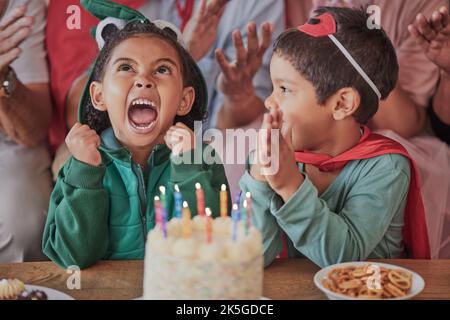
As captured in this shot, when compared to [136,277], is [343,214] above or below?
above

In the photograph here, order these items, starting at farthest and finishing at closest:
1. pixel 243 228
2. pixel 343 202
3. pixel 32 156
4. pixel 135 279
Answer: pixel 32 156 < pixel 343 202 < pixel 135 279 < pixel 243 228

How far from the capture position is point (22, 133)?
2.12 m

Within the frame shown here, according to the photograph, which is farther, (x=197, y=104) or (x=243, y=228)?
(x=197, y=104)

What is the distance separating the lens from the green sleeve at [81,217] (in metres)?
1.94

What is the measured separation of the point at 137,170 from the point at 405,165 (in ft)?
2.70

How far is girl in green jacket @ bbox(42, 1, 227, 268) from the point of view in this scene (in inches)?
79.2

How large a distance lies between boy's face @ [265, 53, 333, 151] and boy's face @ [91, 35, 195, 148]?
1.06ft

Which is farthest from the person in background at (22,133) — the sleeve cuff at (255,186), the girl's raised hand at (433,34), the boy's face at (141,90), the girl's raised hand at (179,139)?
the girl's raised hand at (433,34)

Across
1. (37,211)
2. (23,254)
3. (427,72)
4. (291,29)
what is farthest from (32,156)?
(427,72)

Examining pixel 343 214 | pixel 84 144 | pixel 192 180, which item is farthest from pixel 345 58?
pixel 84 144

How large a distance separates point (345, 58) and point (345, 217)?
1.59ft

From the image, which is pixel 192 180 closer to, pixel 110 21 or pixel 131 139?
pixel 131 139

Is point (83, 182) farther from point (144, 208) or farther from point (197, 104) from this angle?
point (197, 104)

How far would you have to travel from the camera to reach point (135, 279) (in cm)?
185
